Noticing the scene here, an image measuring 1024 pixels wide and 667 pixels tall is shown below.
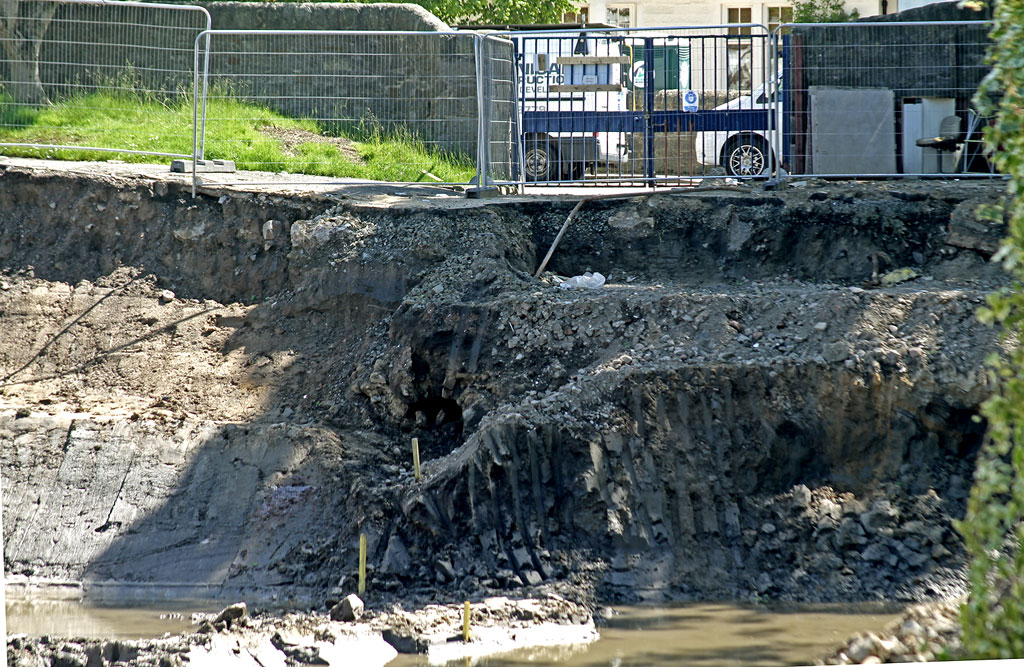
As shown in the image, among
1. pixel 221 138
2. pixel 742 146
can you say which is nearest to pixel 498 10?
pixel 742 146

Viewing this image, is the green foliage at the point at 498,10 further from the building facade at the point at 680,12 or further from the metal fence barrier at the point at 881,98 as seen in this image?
the metal fence barrier at the point at 881,98

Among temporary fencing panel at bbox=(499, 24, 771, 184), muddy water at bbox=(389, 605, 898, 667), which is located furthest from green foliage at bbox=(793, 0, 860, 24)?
muddy water at bbox=(389, 605, 898, 667)

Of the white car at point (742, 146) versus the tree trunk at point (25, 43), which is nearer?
the tree trunk at point (25, 43)

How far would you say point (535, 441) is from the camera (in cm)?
778

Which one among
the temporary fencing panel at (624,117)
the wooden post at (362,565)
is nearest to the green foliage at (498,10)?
the temporary fencing panel at (624,117)

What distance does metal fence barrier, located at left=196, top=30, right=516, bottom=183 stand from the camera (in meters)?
11.3

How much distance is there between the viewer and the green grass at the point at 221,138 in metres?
11.2

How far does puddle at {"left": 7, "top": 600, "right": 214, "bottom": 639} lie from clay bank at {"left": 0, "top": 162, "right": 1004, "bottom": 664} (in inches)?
8.7

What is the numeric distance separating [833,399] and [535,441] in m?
2.41

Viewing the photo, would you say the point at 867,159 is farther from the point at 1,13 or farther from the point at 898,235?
the point at 1,13

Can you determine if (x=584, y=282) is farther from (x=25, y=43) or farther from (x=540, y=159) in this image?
(x=25, y=43)

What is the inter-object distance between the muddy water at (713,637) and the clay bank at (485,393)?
0.25 meters

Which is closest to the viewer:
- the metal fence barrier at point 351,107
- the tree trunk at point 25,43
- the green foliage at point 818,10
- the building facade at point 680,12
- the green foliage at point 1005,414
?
the green foliage at point 1005,414

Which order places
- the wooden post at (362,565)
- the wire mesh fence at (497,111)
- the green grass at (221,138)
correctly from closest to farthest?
the wooden post at (362,565), the wire mesh fence at (497,111), the green grass at (221,138)
